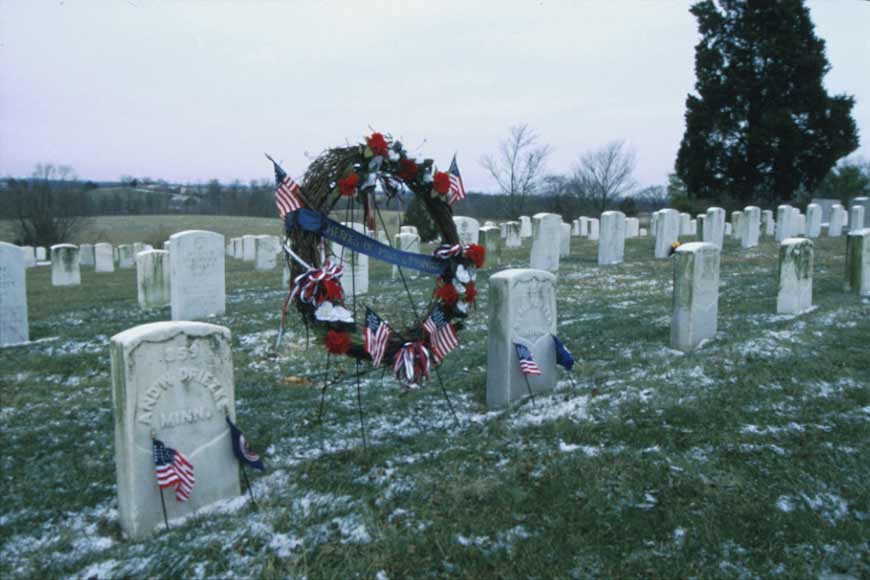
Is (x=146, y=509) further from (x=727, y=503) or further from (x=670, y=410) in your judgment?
(x=670, y=410)

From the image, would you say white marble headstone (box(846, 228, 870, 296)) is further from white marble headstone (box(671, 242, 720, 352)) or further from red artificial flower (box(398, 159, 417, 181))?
red artificial flower (box(398, 159, 417, 181))

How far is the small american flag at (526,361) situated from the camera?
19.0 feet

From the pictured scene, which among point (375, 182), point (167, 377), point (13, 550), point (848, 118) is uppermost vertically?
point (848, 118)

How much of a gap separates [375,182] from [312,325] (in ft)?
4.37

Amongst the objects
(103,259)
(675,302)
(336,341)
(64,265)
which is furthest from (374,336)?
(103,259)

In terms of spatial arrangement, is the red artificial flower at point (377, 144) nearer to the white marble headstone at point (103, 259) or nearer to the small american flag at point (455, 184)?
the small american flag at point (455, 184)

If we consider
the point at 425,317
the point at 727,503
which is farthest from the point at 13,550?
the point at 727,503

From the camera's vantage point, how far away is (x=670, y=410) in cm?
538

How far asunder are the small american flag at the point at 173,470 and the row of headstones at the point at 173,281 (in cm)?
714

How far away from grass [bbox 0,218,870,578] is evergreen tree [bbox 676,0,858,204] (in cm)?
2698

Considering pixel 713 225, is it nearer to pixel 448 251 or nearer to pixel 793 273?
pixel 793 273

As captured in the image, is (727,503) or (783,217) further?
(783,217)

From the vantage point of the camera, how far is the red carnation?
5523 millimetres

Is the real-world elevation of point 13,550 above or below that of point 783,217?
below
